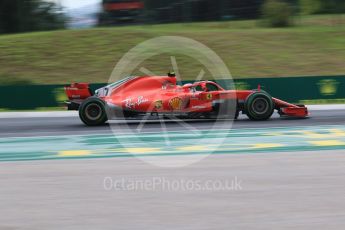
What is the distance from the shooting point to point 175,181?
7172 mm

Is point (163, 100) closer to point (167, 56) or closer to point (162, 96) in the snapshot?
point (162, 96)

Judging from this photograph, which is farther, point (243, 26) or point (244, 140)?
point (243, 26)

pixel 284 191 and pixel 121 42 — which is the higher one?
pixel 121 42

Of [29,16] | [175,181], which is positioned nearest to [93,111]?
[175,181]

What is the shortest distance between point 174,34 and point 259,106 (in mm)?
21845

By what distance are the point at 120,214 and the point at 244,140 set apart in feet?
18.1

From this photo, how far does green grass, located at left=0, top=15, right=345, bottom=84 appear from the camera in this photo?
30.5 metres

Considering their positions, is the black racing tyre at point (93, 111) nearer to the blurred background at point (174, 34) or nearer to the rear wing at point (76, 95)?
the rear wing at point (76, 95)

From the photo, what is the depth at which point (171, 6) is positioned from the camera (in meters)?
40.1

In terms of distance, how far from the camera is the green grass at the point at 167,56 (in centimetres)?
3045

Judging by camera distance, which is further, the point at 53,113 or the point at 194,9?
the point at 194,9

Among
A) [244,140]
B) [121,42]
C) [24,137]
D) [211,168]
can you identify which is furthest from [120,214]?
[121,42]

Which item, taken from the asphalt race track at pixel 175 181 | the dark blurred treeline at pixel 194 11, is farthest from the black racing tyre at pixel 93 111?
the dark blurred treeline at pixel 194 11

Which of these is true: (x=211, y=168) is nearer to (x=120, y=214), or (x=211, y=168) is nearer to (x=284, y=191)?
(x=284, y=191)
